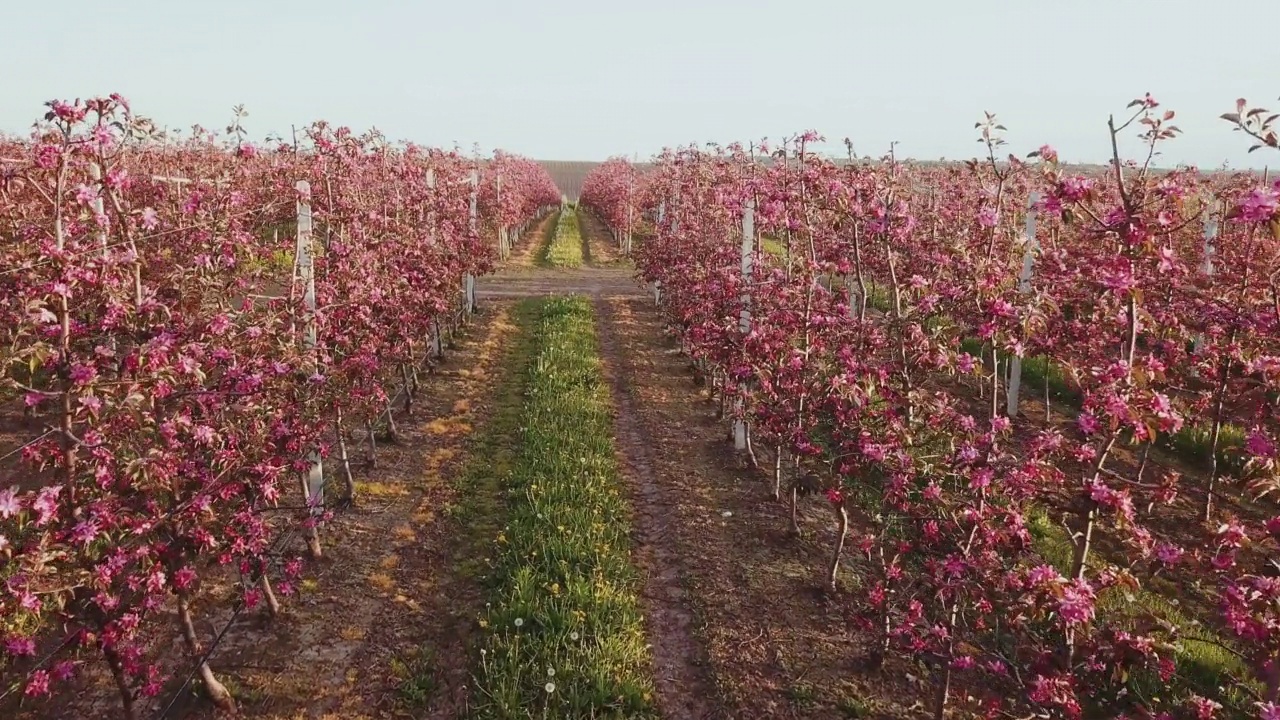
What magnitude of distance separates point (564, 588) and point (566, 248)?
26228 mm

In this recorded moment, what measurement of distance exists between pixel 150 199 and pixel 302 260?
8.98 m

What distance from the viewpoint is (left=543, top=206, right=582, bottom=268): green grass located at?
28.1 metres

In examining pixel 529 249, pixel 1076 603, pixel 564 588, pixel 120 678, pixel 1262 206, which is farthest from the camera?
pixel 529 249

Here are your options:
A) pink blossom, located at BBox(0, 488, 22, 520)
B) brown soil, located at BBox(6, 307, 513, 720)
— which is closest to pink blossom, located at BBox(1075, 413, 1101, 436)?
brown soil, located at BBox(6, 307, 513, 720)

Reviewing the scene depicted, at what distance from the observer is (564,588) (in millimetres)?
6199

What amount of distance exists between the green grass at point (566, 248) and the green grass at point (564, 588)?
60.1ft

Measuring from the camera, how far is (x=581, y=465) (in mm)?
8438

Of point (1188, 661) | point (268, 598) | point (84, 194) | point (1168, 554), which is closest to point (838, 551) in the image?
point (1188, 661)

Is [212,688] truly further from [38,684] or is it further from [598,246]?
[598,246]

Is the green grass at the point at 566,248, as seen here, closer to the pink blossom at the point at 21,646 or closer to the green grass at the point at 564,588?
the green grass at the point at 564,588

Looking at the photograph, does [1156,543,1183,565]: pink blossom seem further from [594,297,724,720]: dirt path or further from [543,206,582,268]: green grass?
[543,206,582,268]: green grass

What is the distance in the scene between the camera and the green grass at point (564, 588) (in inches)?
195

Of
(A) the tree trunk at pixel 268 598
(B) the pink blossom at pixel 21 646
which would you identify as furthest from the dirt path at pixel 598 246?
(B) the pink blossom at pixel 21 646

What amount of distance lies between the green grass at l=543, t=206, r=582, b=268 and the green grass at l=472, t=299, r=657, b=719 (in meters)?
18.3
